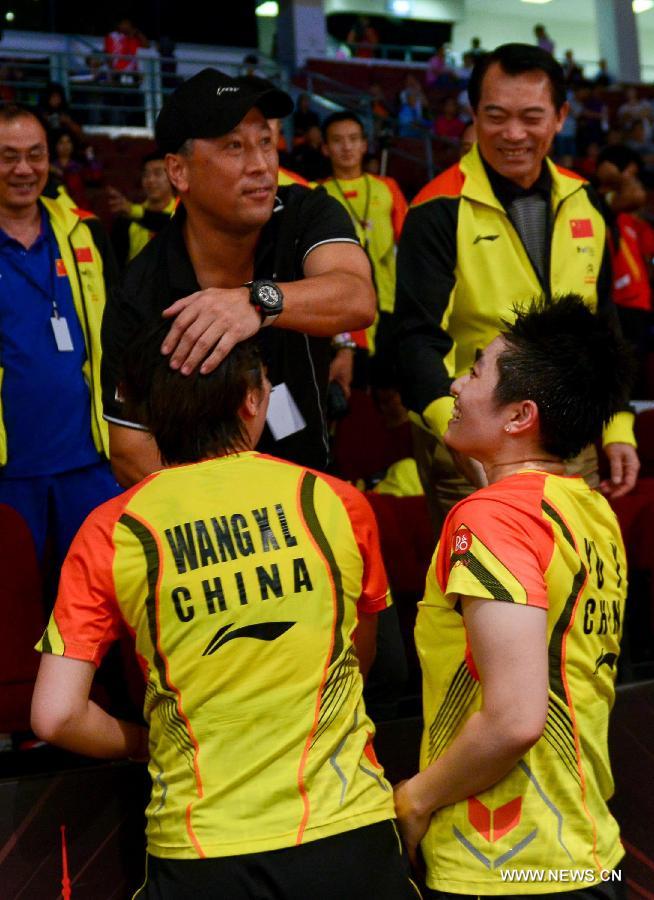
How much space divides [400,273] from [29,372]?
3.93 feet

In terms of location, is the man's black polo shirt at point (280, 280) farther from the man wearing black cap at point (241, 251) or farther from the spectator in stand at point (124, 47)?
the spectator in stand at point (124, 47)

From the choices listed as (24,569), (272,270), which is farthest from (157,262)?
(24,569)

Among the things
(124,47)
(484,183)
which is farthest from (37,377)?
(124,47)

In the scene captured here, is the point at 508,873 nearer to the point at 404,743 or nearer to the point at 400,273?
the point at 404,743

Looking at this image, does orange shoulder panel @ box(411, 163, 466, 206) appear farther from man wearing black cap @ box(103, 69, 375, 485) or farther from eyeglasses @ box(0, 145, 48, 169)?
eyeglasses @ box(0, 145, 48, 169)

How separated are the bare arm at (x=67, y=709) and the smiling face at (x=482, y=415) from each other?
25.9 inches

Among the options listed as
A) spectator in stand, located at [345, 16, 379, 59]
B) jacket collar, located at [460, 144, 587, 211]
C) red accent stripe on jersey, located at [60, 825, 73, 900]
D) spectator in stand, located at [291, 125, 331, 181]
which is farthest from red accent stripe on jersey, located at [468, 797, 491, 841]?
spectator in stand, located at [345, 16, 379, 59]

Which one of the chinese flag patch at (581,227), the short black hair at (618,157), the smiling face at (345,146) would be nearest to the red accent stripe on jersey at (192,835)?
the chinese flag patch at (581,227)

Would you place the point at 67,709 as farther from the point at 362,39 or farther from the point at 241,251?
the point at 362,39

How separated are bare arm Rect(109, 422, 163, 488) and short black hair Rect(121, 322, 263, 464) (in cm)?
62

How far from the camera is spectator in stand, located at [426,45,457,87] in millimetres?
15781

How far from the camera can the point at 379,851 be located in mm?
1476

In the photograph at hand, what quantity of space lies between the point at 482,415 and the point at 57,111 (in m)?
9.41

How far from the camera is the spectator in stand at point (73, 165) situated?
8780 mm
